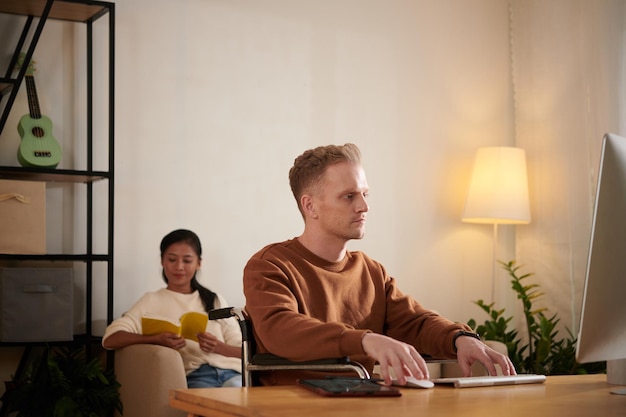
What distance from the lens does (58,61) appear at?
13.4 feet

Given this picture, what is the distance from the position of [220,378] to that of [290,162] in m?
1.40

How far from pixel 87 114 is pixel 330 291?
223cm

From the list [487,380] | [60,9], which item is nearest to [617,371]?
[487,380]

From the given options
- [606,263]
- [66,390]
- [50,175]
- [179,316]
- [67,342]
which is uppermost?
[50,175]

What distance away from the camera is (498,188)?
4.91 metres

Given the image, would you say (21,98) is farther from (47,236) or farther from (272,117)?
(272,117)

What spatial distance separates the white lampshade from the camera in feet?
16.0

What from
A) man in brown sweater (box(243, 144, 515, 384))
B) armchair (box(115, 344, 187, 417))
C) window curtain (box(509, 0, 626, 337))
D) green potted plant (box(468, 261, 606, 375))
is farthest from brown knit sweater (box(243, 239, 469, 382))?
window curtain (box(509, 0, 626, 337))

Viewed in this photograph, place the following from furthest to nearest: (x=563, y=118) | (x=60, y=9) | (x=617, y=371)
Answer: (x=563, y=118)
(x=60, y=9)
(x=617, y=371)

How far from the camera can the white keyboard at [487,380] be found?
5.60ft

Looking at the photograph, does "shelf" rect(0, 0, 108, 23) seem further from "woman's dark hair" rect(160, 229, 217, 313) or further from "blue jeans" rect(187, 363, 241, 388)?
"blue jeans" rect(187, 363, 241, 388)

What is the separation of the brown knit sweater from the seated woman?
1448 millimetres

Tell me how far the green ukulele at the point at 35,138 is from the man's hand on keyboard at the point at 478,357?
2370mm

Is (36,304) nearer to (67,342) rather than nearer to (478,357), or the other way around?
(67,342)
